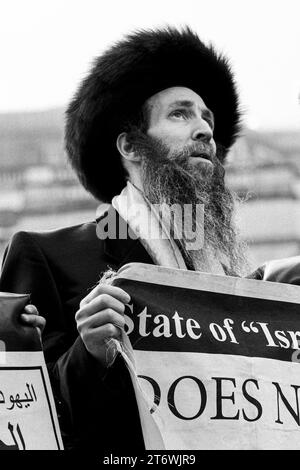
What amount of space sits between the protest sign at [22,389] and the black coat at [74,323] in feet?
0.33

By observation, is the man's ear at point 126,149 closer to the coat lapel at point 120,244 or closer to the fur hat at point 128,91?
the fur hat at point 128,91

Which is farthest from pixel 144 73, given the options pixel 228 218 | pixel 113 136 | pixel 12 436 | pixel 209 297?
pixel 12 436

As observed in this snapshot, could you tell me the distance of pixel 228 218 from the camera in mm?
3814

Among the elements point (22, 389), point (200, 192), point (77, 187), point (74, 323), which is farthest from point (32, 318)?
point (77, 187)

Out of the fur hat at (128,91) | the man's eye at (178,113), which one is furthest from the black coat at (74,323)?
the man's eye at (178,113)

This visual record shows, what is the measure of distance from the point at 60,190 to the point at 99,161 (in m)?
29.1

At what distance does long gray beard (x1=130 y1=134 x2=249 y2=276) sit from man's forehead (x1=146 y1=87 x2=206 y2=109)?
169 millimetres

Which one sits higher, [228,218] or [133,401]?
[228,218]

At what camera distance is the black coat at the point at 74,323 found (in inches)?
119

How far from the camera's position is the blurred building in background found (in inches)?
1282

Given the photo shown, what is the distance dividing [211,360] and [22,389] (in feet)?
1.56

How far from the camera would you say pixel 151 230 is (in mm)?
3520

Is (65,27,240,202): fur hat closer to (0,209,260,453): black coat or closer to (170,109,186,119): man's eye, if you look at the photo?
(170,109,186,119): man's eye

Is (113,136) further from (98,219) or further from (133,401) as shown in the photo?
(133,401)
